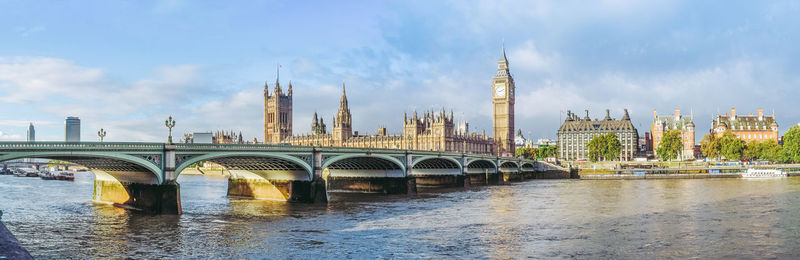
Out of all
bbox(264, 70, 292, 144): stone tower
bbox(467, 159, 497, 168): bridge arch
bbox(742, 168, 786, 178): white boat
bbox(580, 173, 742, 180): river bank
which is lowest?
bbox(580, 173, 742, 180): river bank

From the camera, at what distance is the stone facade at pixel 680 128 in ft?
528

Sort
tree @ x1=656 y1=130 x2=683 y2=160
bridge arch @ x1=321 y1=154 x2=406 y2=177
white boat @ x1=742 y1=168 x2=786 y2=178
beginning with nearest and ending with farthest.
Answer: bridge arch @ x1=321 y1=154 x2=406 y2=177, white boat @ x1=742 y1=168 x2=786 y2=178, tree @ x1=656 y1=130 x2=683 y2=160

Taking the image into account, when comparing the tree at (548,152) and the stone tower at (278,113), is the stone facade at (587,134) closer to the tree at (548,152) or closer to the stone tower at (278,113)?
the tree at (548,152)

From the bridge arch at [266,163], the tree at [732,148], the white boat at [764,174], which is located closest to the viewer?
the bridge arch at [266,163]

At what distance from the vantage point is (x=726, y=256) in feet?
78.4

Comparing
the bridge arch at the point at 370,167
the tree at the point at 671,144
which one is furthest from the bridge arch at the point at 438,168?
the tree at the point at 671,144

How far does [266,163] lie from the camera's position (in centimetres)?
4850

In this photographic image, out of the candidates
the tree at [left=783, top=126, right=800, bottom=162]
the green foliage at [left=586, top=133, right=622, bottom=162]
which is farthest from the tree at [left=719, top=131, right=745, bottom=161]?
the green foliage at [left=586, top=133, right=622, bottom=162]

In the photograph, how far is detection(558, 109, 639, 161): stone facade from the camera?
180 meters

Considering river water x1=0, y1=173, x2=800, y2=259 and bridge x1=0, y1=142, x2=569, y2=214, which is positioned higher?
bridge x1=0, y1=142, x2=569, y2=214

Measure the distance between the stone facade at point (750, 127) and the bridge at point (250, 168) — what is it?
330ft

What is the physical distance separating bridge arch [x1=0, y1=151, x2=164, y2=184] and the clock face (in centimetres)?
14840

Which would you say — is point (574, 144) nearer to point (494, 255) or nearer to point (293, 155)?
point (293, 155)

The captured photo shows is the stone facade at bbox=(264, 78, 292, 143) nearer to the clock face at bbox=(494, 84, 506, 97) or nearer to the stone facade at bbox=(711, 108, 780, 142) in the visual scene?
the clock face at bbox=(494, 84, 506, 97)
